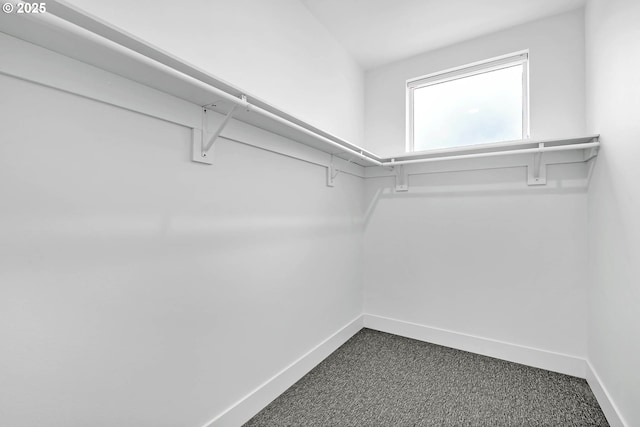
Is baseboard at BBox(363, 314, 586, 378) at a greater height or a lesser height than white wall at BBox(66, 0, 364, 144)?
lesser

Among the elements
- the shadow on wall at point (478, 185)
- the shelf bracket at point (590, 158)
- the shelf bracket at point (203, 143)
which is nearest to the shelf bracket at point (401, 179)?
the shadow on wall at point (478, 185)

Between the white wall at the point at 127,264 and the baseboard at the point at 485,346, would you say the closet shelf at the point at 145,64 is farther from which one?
the baseboard at the point at 485,346

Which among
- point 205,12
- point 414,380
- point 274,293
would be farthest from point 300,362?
point 205,12

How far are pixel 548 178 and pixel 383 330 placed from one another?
1771mm

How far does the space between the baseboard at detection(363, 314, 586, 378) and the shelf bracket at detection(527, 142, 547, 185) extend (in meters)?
1.20

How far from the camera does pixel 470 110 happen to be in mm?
2367


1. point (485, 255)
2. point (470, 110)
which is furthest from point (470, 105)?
point (485, 255)

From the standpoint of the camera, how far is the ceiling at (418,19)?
6.28ft

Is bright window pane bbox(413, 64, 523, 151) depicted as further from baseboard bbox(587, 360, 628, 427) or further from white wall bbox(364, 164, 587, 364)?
baseboard bbox(587, 360, 628, 427)

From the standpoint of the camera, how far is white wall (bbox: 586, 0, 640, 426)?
1.27m

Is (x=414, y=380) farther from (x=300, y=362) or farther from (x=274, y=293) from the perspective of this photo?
(x=274, y=293)

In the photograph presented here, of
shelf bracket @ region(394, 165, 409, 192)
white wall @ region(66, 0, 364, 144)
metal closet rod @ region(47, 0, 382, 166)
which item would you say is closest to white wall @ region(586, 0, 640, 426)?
shelf bracket @ region(394, 165, 409, 192)

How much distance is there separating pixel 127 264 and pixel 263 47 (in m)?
1.32

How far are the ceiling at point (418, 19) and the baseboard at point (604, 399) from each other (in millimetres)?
2376
